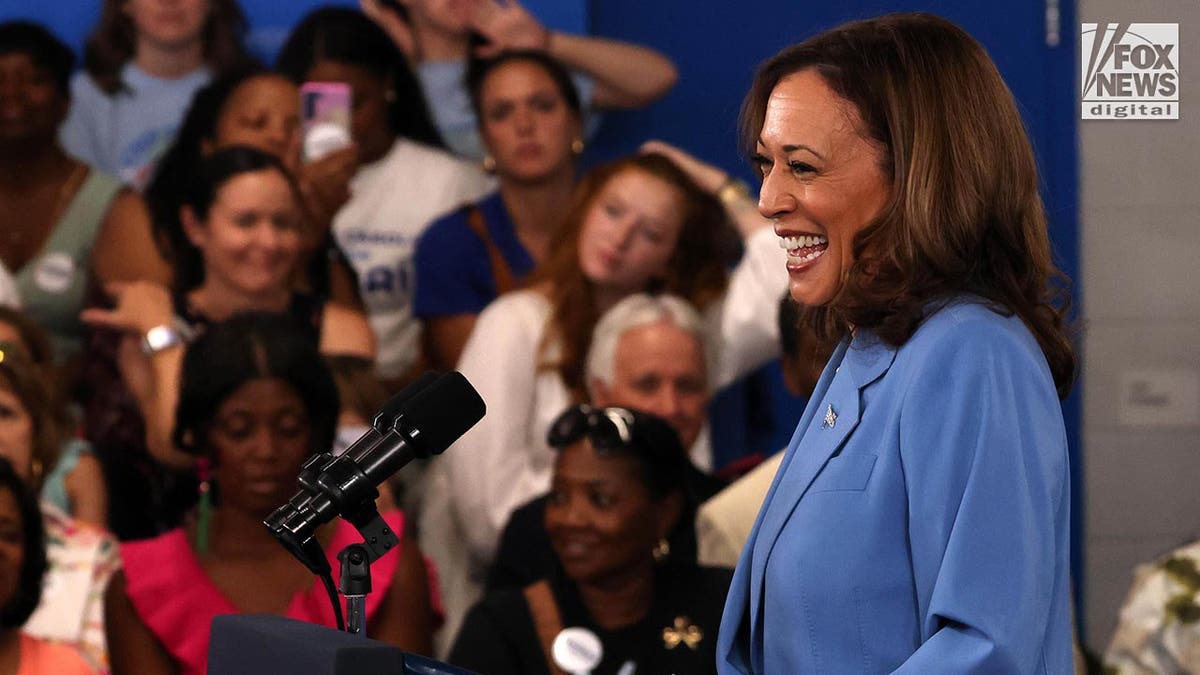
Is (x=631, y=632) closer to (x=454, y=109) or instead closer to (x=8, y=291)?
(x=454, y=109)

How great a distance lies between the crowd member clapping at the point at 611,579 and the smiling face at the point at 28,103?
175 centimetres

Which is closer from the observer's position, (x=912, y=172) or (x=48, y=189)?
(x=912, y=172)

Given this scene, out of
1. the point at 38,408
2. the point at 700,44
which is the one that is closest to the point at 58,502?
the point at 38,408

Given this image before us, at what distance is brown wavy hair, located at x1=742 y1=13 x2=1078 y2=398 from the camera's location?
4.99 feet

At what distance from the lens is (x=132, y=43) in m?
4.46

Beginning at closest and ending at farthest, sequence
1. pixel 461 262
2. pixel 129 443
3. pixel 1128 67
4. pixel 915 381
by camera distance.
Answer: pixel 915 381 → pixel 1128 67 → pixel 129 443 → pixel 461 262

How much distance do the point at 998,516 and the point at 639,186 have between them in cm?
290

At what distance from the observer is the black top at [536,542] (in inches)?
139

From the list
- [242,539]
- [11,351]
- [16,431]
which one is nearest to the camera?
[242,539]

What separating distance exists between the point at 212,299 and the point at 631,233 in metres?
1.09

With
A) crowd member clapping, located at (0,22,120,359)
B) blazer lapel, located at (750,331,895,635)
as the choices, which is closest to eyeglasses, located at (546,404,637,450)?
crowd member clapping, located at (0,22,120,359)

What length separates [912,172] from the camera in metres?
1.53

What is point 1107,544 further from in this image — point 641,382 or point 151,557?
point 151,557

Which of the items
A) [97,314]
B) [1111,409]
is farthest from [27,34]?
[1111,409]
